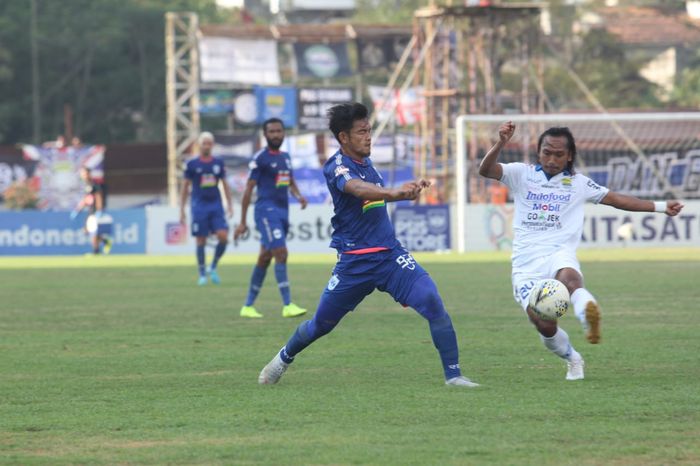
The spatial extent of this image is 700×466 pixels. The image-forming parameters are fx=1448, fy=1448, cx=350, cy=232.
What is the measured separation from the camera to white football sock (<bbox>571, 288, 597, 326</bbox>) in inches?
353

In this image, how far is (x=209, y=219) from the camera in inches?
866

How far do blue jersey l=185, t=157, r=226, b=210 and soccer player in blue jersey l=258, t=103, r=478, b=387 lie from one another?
12.0 meters

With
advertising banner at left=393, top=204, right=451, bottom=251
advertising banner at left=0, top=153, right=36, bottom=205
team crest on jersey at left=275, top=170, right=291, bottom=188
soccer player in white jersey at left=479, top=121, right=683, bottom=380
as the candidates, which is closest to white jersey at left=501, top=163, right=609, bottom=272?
soccer player in white jersey at left=479, top=121, right=683, bottom=380

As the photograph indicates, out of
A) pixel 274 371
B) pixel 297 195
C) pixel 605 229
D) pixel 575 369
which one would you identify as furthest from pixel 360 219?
pixel 605 229

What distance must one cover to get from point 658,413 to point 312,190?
38.7 metres

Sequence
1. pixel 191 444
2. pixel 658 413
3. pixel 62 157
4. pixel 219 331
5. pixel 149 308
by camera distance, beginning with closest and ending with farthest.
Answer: pixel 191 444, pixel 658 413, pixel 219 331, pixel 149 308, pixel 62 157

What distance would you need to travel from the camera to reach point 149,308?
1761cm

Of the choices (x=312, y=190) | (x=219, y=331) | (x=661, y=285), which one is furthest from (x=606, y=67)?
(x=219, y=331)

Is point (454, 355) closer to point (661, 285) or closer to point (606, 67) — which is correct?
point (661, 285)

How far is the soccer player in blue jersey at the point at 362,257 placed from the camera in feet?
30.6

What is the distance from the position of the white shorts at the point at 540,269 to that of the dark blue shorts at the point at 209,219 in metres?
12.5

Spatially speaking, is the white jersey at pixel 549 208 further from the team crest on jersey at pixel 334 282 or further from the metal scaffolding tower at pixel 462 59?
the metal scaffolding tower at pixel 462 59

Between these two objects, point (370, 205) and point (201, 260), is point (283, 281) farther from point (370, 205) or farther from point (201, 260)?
point (370, 205)

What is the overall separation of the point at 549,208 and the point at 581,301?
3.06 ft
